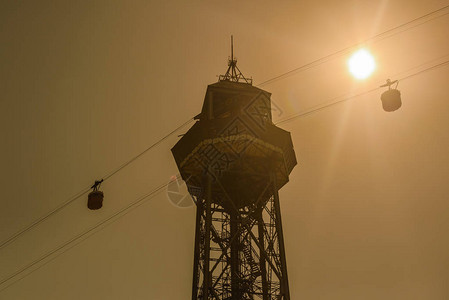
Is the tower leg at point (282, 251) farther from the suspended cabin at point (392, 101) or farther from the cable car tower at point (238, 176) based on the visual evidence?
the suspended cabin at point (392, 101)

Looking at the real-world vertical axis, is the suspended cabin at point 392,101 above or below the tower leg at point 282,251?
above

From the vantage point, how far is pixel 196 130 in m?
20.5

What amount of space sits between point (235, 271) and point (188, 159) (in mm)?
6293

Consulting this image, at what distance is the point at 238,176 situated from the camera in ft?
67.8

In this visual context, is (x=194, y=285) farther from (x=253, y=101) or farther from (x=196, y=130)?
(x=253, y=101)

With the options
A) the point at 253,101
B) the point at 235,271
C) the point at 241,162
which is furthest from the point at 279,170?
the point at 235,271

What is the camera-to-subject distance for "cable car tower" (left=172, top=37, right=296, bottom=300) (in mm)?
19000

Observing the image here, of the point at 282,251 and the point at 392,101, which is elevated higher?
the point at 392,101

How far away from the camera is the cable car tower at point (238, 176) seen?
748 inches

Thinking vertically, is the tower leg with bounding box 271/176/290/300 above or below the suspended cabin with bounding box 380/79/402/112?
below

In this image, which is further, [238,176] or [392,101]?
[238,176]

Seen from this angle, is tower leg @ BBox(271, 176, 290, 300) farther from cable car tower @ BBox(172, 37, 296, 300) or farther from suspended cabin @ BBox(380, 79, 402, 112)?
suspended cabin @ BBox(380, 79, 402, 112)

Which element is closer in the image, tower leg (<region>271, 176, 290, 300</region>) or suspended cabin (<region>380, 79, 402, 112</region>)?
suspended cabin (<region>380, 79, 402, 112</region>)

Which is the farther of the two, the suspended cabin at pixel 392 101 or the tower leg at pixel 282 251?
the tower leg at pixel 282 251
